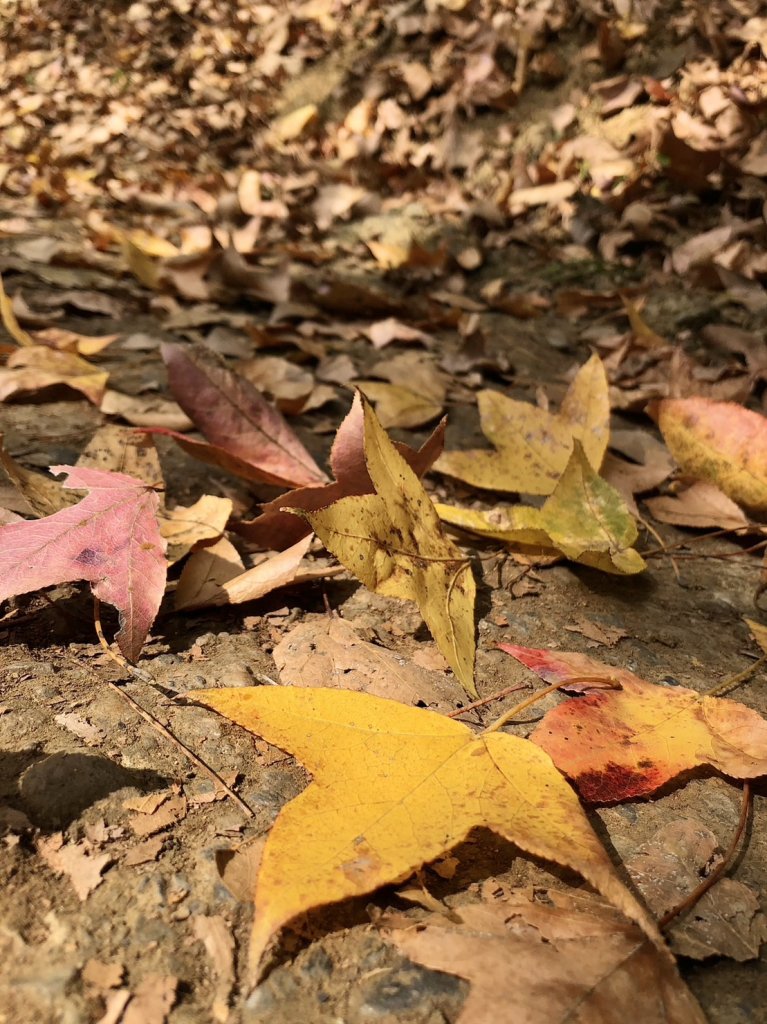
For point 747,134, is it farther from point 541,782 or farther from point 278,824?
point 278,824

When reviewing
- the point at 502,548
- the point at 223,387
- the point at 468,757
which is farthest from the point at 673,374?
the point at 468,757

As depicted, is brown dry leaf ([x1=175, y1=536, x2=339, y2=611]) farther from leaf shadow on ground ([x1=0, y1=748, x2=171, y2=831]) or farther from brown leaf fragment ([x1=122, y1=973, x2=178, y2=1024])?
brown leaf fragment ([x1=122, y1=973, x2=178, y2=1024])

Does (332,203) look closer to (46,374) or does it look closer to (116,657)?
(46,374)

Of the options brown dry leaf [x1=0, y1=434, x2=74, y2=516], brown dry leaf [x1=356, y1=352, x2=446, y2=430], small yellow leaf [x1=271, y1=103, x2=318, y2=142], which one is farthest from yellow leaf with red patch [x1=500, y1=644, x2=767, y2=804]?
small yellow leaf [x1=271, y1=103, x2=318, y2=142]

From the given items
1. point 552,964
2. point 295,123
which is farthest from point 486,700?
point 295,123

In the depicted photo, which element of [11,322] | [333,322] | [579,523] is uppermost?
[11,322]

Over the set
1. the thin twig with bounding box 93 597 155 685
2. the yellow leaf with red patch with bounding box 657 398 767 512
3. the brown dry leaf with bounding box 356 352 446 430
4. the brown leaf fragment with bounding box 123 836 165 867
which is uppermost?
the brown leaf fragment with bounding box 123 836 165 867
